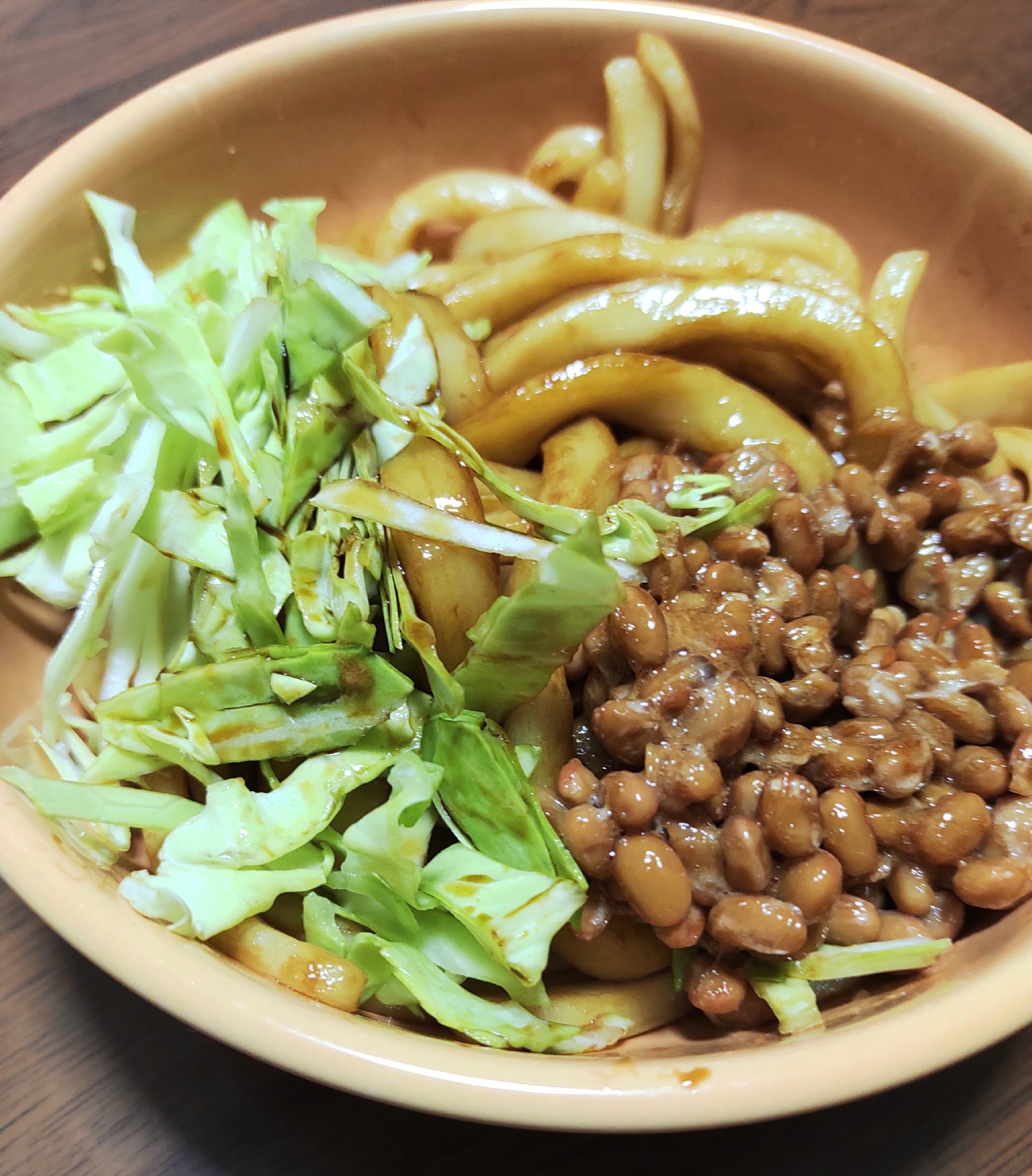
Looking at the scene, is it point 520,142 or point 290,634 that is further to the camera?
point 520,142

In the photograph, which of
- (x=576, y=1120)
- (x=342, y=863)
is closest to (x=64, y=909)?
(x=342, y=863)

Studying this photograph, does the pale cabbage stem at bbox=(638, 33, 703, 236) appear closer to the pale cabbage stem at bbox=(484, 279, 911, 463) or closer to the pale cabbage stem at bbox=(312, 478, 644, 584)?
the pale cabbage stem at bbox=(484, 279, 911, 463)

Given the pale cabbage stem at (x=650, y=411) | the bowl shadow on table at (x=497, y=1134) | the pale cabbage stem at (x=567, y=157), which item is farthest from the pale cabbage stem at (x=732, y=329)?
the bowl shadow on table at (x=497, y=1134)

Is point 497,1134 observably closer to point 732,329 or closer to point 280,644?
point 280,644

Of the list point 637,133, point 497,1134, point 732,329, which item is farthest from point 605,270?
point 497,1134

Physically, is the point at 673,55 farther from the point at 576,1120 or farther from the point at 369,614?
the point at 576,1120

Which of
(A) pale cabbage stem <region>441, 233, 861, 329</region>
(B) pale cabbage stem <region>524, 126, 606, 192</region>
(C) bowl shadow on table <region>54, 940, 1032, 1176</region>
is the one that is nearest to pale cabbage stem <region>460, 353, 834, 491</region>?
(A) pale cabbage stem <region>441, 233, 861, 329</region>
